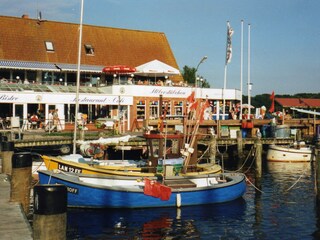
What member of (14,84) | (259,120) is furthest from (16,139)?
(259,120)

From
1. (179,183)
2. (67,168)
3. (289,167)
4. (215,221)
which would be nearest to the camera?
(215,221)

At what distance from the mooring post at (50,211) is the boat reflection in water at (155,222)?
819 cm

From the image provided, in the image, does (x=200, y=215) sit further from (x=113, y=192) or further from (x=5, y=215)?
(x=5, y=215)

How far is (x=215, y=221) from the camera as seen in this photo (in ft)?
63.5

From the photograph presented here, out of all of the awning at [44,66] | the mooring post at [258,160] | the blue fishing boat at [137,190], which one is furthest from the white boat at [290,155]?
the awning at [44,66]

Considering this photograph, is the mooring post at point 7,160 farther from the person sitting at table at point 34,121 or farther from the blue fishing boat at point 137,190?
the person sitting at table at point 34,121

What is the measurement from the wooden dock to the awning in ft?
94.9

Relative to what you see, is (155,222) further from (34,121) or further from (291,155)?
(291,155)

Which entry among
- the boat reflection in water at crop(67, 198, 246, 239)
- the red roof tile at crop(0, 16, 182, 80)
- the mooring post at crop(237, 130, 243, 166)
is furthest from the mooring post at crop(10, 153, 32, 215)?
the red roof tile at crop(0, 16, 182, 80)

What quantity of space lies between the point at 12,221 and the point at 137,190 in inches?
355

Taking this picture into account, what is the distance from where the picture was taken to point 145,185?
1981 cm

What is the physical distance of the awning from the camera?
42.5 meters

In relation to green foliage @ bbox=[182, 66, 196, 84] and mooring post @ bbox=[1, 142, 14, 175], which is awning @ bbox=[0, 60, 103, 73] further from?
green foliage @ bbox=[182, 66, 196, 84]

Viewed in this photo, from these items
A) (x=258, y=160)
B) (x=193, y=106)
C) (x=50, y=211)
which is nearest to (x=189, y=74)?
(x=258, y=160)
